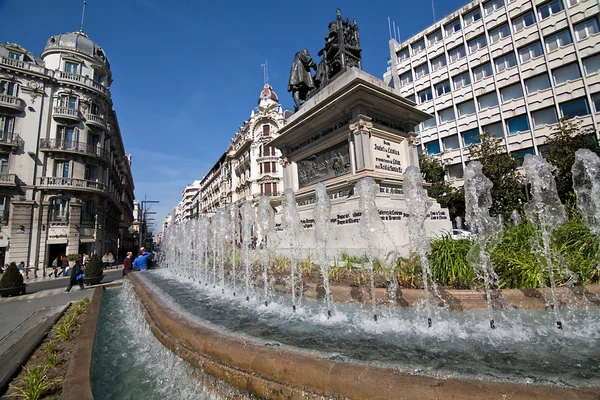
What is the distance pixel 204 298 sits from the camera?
245 inches

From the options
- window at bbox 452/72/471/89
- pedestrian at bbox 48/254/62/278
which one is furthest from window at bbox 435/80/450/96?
pedestrian at bbox 48/254/62/278

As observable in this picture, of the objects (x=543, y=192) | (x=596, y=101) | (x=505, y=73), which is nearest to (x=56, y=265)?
(x=543, y=192)

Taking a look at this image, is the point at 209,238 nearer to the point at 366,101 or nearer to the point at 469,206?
the point at 366,101

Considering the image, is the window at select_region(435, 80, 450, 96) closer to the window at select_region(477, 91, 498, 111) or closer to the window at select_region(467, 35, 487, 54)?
the window at select_region(467, 35, 487, 54)

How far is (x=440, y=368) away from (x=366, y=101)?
8421 mm

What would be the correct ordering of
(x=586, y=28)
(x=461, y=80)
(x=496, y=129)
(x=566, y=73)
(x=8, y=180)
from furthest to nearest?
(x=461, y=80) < (x=496, y=129) < (x=566, y=73) < (x=586, y=28) < (x=8, y=180)

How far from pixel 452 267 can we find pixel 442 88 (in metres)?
37.7

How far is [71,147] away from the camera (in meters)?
28.0

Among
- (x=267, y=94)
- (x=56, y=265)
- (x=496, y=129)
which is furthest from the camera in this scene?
(x=267, y=94)

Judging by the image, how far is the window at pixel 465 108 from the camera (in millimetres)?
32634

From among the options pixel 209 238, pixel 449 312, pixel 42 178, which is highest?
pixel 42 178

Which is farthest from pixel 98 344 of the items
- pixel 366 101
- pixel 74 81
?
pixel 74 81

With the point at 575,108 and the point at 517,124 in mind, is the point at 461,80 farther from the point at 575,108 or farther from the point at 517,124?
the point at 575,108

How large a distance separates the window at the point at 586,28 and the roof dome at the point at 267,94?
40.6 metres
